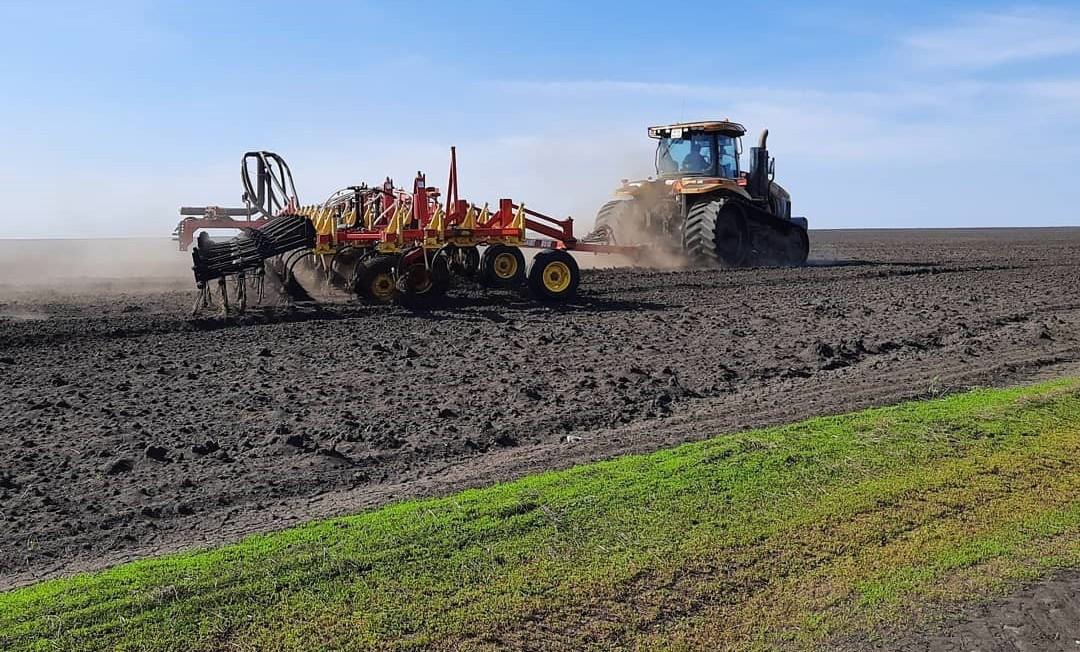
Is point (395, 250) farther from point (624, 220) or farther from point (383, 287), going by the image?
point (624, 220)

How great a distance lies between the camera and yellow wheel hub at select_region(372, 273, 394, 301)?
1480cm

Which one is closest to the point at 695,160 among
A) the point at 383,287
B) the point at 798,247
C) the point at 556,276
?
the point at 798,247

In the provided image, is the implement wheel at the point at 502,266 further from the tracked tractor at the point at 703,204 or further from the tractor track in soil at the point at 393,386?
the tracked tractor at the point at 703,204

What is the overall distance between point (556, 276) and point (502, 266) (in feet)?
2.79

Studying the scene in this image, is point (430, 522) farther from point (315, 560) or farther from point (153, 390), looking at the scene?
point (153, 390)

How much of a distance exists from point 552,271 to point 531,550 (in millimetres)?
10340

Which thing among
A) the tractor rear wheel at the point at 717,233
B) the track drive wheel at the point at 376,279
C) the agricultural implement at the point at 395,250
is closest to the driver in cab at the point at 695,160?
the tractor rear wheel at the point at 717,233

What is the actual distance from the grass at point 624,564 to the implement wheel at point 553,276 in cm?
867

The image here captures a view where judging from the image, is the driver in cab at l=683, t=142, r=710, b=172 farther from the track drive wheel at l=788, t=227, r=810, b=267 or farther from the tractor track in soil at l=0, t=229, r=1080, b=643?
the tractor track in soil at l=0, t=229, r=1080, b=643

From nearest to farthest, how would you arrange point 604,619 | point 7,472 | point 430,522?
1. point 604,619
2. point 430,522
3. point 7,472

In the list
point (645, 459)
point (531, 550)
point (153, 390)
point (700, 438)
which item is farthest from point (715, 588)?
point (153, 390)

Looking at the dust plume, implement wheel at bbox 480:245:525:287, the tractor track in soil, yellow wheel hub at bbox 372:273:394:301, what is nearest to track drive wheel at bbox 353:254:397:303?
yellow wheel hub at bbox 372:273:394:301

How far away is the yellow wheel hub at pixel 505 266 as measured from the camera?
50.9 feet

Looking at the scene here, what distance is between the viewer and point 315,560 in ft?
16.1
